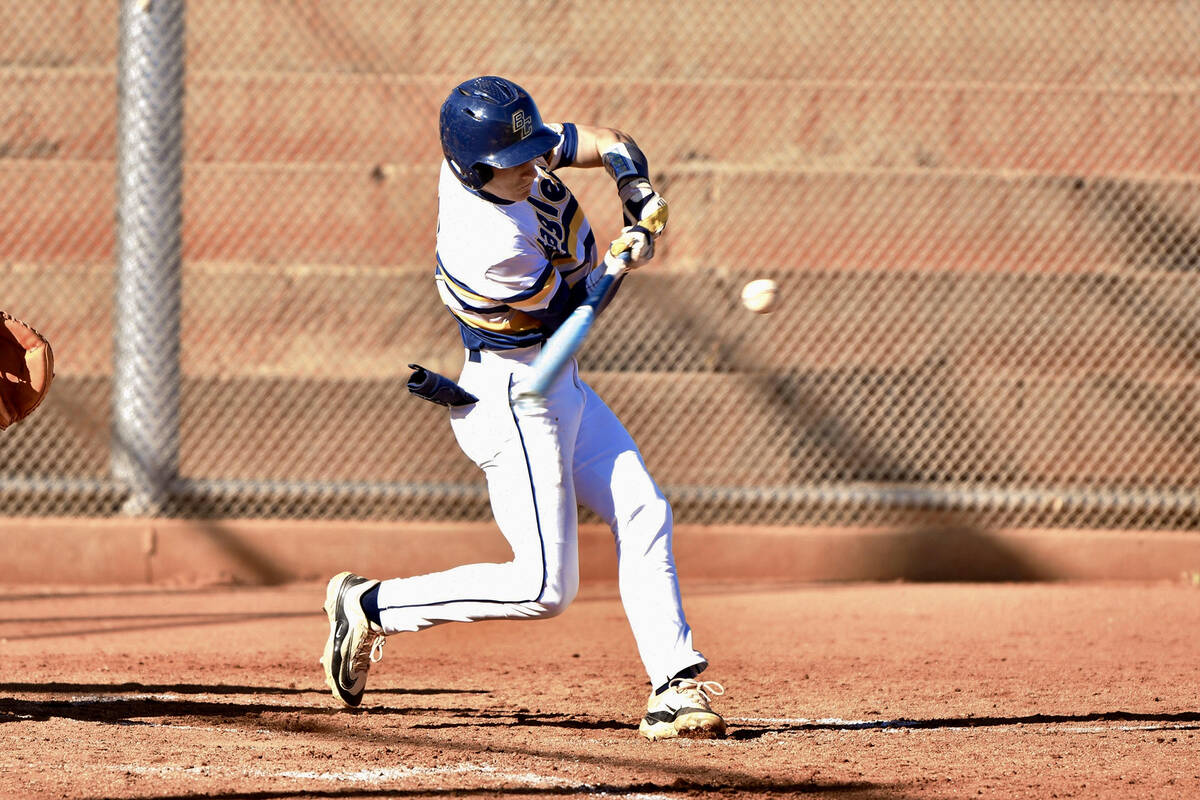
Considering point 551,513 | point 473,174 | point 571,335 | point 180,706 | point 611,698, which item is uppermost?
point 473,174

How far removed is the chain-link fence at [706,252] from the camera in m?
6.72

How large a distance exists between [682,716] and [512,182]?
131cm

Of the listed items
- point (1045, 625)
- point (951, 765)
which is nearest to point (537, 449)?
point (951, 765)

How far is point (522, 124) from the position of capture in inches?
122

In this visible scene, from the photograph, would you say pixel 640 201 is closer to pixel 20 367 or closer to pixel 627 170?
pixel 627 170

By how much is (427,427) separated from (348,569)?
3.32ft

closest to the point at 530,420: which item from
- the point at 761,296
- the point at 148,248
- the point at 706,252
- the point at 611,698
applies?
the point at 761,296

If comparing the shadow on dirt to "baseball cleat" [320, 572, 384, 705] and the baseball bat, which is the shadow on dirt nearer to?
"baseball cleat" [320, 572, 384, 705]

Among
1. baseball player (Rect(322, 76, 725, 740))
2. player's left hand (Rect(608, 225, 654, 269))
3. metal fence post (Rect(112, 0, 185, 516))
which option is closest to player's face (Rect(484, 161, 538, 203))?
baseball player (Rect(322, 76, 725, 740))

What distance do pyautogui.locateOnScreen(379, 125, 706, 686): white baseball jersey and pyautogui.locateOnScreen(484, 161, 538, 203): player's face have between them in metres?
0.03

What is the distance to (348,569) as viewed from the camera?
612 cm

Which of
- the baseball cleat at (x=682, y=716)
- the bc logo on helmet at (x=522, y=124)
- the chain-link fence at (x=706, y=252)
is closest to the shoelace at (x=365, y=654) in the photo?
the baseball cleat at (x=682, y=716)

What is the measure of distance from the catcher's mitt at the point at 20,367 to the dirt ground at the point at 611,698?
2.59ft

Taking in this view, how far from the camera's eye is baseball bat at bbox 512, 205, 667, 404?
307 cm
